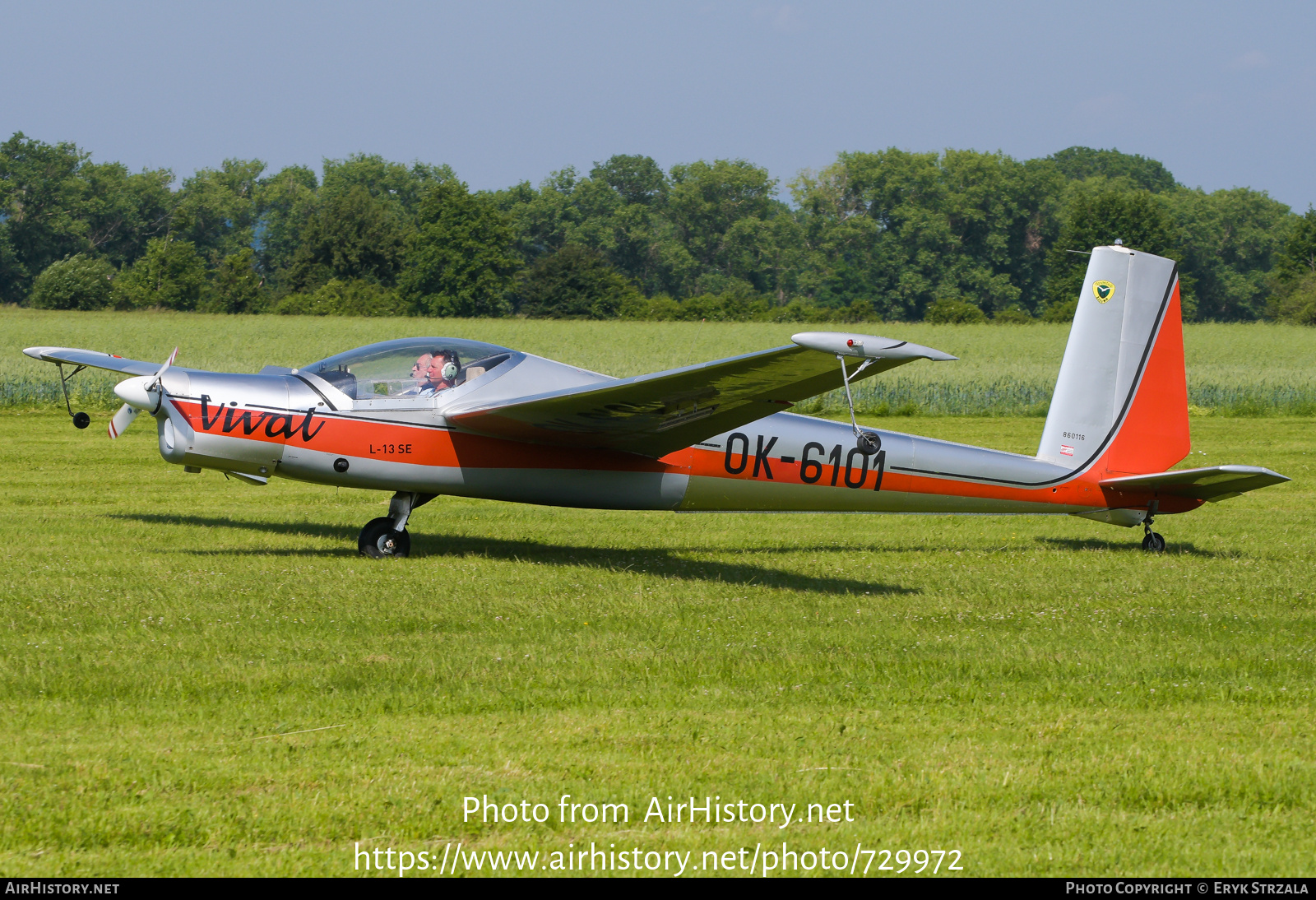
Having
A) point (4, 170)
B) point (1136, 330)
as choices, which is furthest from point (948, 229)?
point (1136, 330)

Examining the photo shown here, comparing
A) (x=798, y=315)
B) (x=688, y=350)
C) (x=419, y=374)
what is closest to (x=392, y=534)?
(x=419, y=374)

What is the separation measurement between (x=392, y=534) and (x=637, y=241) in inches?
3881

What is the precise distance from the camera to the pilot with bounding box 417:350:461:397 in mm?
11000

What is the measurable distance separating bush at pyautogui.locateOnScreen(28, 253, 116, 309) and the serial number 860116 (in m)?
76.2

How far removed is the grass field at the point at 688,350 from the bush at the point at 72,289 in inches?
176

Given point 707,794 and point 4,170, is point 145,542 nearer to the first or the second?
point 707,794

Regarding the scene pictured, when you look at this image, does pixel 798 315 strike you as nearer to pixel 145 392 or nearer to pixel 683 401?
pixel 683 401

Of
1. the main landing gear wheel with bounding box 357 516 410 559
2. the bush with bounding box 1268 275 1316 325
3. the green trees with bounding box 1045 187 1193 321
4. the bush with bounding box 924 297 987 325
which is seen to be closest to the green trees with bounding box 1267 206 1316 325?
the bush with bounding box 1268 275 1316 325

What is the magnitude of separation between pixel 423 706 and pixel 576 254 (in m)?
75.3

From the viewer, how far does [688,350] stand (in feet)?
139

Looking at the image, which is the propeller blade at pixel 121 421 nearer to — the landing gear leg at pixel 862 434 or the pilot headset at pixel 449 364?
the pilot headset at pixel 449 364

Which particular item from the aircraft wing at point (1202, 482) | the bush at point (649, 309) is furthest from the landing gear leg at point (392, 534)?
the bush at point (649, 309)

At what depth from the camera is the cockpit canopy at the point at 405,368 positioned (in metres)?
10.9

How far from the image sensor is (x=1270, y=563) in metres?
11.2
